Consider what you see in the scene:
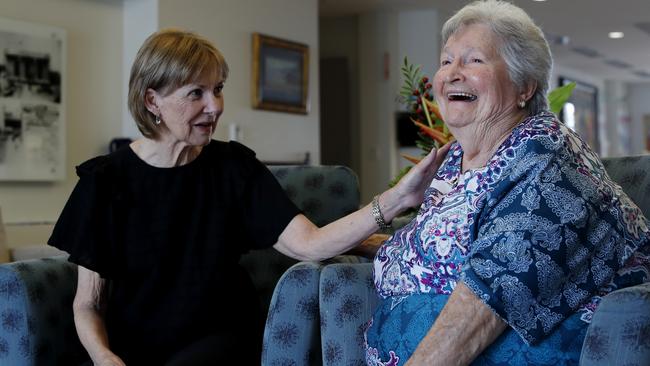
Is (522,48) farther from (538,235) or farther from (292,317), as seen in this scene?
(292,317)

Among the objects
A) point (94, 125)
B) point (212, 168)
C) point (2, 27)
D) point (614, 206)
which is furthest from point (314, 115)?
point (614, 206)

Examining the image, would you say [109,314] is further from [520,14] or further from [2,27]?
[2,27]

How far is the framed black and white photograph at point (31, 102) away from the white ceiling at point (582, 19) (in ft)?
11.2

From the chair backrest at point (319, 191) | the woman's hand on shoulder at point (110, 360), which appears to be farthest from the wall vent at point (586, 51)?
the woman's hand on shoulder at point (110, 360)

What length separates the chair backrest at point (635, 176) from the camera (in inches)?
79.0

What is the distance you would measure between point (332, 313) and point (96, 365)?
0.57 metres

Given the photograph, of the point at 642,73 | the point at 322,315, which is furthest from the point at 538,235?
the point at 642,73

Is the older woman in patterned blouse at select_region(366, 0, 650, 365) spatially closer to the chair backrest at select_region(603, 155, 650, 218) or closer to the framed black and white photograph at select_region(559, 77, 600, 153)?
the chair backrest at select_region(603, 155, 650, 218)

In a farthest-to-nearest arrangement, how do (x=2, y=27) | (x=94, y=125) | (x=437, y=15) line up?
1. (x=437, y=15)
2. (x=94, y=125)
3. (x=2, y=27)

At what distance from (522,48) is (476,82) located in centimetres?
11

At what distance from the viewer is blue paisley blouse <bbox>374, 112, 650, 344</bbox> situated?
136 centimetres

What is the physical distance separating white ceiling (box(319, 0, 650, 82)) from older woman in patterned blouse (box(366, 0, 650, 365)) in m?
6.61

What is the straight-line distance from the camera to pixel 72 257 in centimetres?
187

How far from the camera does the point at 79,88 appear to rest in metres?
5.60
